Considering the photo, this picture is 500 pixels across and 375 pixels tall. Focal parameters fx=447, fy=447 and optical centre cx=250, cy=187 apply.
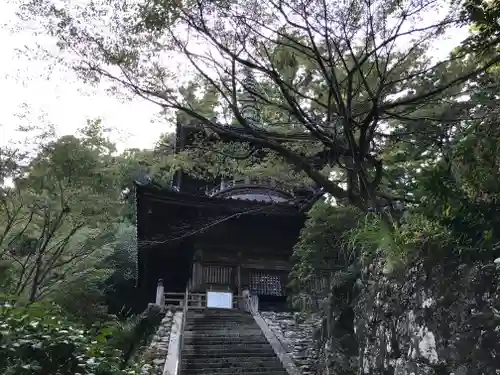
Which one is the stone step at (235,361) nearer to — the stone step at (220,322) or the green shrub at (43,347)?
the stone step at (220,322)

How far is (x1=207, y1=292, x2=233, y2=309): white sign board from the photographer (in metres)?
11.7

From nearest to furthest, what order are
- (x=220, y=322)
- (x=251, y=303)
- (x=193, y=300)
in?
(x=220, y=322) → (x=193, y=300) → (x=251, y=303)

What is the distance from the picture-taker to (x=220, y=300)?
38.8 ft

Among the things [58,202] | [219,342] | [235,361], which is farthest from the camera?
[219,342]

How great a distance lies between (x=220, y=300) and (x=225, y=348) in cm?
348

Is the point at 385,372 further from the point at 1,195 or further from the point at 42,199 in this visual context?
the point at 1,195

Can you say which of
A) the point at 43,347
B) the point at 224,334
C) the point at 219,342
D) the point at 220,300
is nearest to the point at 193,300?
the point at 220,300

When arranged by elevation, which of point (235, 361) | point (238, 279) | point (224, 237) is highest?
point (224, 237)

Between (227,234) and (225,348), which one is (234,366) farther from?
(227,234)

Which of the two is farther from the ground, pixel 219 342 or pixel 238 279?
pixel 238 279

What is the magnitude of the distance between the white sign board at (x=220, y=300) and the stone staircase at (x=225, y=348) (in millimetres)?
862

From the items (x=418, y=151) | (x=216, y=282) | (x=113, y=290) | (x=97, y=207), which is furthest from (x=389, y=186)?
(x=113, y=290)

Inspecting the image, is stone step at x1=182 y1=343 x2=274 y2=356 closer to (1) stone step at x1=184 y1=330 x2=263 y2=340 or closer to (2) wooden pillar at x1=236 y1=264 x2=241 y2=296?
(1) stone step at x1=184 y1=330 x2=263 y2=340

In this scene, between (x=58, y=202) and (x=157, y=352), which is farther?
(x=58, y=202)
